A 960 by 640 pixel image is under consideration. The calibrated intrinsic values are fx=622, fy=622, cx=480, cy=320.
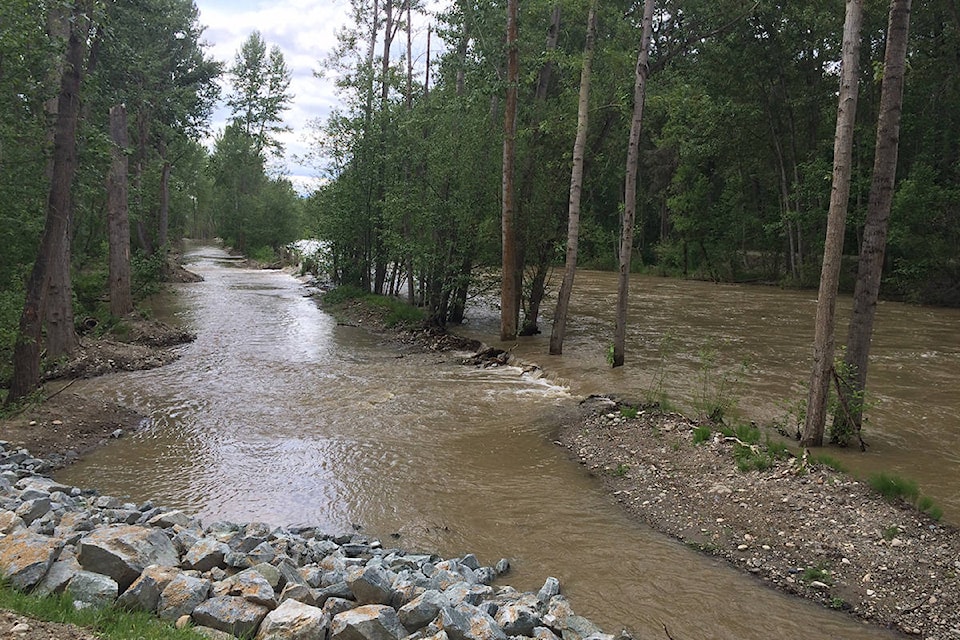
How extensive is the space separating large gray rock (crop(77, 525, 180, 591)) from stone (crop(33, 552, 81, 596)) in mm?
72

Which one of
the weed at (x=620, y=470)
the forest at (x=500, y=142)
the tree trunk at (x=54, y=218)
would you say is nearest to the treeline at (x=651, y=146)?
the forest at (x=500, y=142)

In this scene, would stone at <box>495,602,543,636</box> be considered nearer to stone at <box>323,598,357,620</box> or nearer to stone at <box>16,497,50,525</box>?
stone at <box>323,598,357,620</box>

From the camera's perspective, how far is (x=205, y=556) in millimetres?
4793

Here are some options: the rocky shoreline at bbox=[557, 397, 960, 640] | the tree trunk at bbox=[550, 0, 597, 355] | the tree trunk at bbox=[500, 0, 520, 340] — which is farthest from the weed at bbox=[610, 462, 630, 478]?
the tree trunk at bbox=[500, 0, 520, 340]

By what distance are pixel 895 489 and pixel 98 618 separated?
7.36 meters

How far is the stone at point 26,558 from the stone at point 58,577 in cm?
4

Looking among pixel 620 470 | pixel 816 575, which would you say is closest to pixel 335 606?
pixel 816 575

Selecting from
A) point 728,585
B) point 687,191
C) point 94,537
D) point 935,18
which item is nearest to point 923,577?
point 728,585

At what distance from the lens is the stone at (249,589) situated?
4203 mm

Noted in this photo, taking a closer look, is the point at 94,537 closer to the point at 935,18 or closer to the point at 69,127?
the point at 69,127

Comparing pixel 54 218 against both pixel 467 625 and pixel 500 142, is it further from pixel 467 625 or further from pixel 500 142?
pixel 500 142

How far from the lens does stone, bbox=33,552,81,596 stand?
12.9 feet

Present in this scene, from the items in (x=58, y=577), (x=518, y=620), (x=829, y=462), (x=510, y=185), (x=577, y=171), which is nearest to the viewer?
(x=58, y=577)

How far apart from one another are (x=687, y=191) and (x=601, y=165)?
2388 cm
